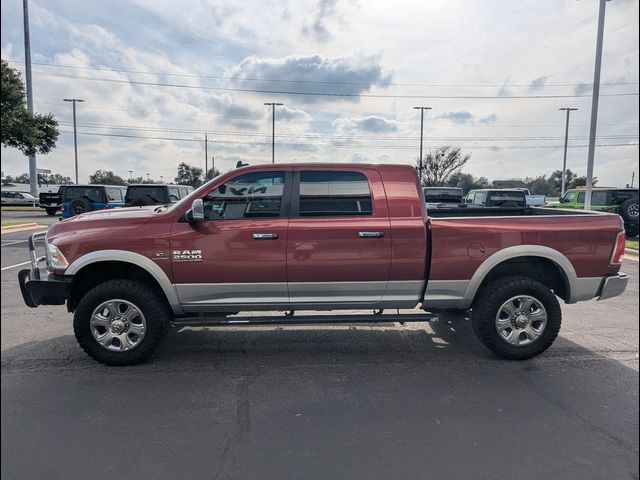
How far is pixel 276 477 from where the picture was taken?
278 cm

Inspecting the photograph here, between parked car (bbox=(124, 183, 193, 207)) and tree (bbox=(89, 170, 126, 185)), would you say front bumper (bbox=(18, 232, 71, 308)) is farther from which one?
tree (bbox=(89, 170, 126, 185))

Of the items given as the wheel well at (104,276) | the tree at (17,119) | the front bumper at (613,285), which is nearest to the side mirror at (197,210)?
the wheel well at (104,276)

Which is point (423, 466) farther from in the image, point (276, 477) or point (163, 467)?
point (163, 467)

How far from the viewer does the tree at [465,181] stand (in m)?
50.8

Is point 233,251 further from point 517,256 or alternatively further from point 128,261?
point 517,256

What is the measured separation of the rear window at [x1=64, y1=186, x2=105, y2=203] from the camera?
1964 cm

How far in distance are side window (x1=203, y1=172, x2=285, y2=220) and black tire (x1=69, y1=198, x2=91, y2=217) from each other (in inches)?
669

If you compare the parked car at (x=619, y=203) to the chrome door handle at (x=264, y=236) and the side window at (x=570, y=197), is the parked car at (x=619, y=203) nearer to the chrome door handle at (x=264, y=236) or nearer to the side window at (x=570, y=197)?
the side window at (x=570, y=197)

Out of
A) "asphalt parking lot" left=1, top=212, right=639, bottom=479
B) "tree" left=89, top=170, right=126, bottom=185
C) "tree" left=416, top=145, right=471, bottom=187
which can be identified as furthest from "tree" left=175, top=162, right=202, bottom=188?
"asphalt parking lot" left=1, top=212, right=639, bottom=479

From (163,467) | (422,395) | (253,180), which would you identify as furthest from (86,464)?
(253,180)

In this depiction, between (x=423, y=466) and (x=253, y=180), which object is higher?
(x=253, y=180)

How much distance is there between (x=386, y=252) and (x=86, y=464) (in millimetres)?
3039

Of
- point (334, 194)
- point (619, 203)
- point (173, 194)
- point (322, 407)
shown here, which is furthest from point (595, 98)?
point (173, 194)

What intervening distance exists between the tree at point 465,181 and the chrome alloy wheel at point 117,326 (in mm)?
47590
